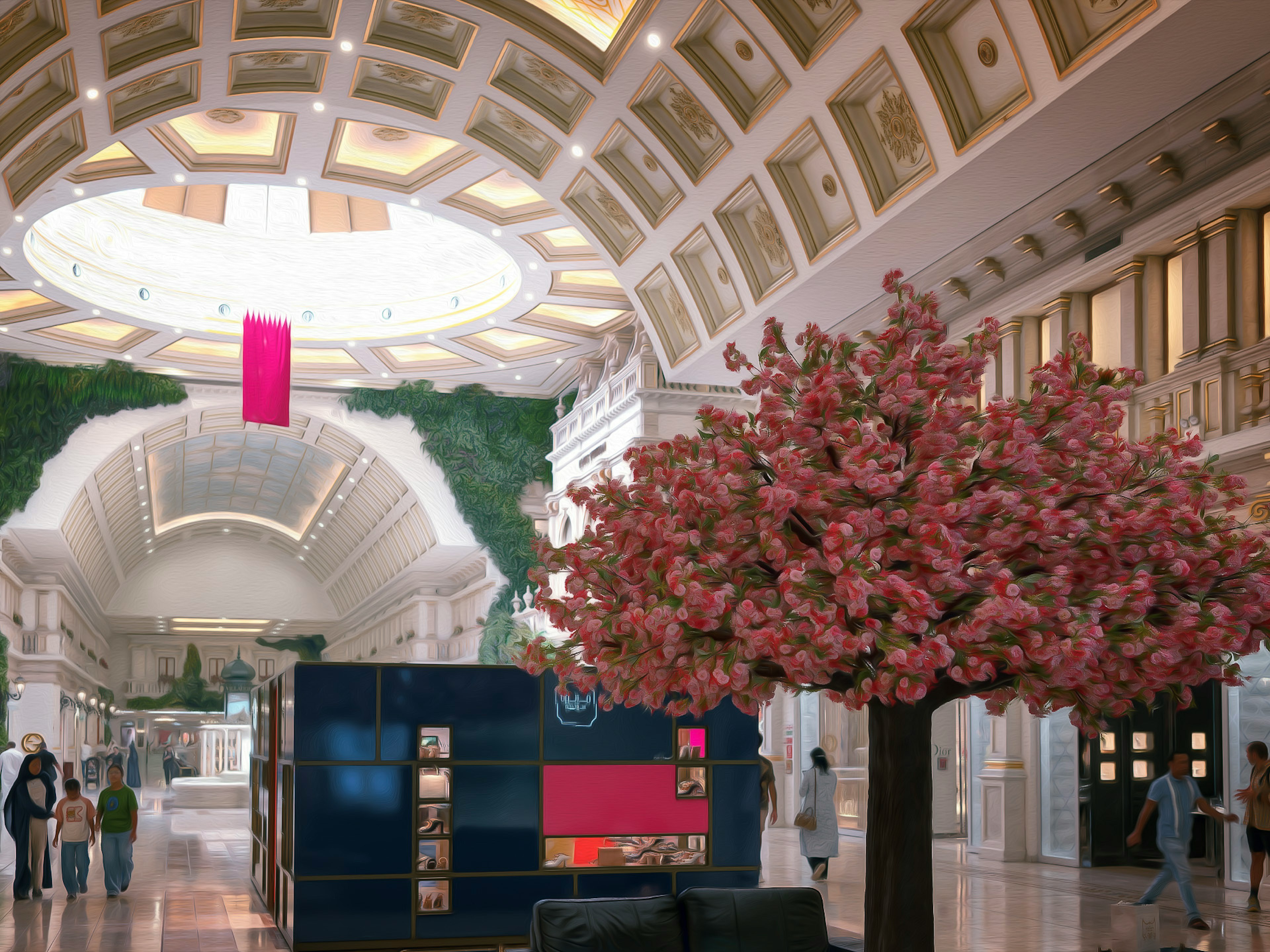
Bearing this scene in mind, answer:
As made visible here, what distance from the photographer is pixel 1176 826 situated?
9578 millimetres

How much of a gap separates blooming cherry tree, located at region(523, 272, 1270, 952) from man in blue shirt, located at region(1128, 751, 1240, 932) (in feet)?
19.7

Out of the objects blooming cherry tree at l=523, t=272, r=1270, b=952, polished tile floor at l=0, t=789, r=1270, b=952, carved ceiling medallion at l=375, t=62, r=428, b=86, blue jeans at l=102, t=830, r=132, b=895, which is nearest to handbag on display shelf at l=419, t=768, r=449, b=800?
polished tile floor at l=0, t=789, r=1270, b=952

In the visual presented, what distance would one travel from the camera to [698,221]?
13.8 meters

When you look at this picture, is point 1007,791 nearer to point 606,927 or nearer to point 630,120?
point 630,120

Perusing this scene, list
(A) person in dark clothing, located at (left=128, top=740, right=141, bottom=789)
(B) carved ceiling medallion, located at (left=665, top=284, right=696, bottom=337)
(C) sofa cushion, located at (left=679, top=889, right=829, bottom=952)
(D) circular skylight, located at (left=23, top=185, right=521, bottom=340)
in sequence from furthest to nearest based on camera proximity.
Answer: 1. (A) person in dark clothing, located at (left=128, top=740, right=141, bottom=789)
2. (D) circular skylight, located at (left=23, top=185, right=521, bottom=340)
3. (B) carved ceiling medallion, located at (left=665, top=284, right=696, bottom=337)
4. (C) sofa cushion, located at (left=679, top=889, right=829, bottom=952)

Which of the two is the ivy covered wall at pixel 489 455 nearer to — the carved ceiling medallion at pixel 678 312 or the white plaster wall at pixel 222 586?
the carved ceiling medallion at pixel 678 312

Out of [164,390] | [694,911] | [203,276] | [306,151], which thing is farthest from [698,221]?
[164,390]

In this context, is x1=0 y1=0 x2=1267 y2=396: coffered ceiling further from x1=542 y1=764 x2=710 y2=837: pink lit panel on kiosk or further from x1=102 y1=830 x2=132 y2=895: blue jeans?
x1=102 y1=830 x2=132 y2=895: blue jeans

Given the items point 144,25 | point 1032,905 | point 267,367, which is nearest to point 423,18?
point 144,25

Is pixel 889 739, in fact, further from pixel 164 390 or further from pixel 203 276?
pixel 164 390

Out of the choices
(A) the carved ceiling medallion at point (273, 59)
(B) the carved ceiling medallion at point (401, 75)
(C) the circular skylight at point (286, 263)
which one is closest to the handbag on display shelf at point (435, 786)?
(B) the carved ceiling medallion at point (401, 75)

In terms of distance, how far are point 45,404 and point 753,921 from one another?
908 inches

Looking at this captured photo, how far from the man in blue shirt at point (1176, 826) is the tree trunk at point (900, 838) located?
6.03 m

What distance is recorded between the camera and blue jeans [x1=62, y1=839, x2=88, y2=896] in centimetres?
1275
